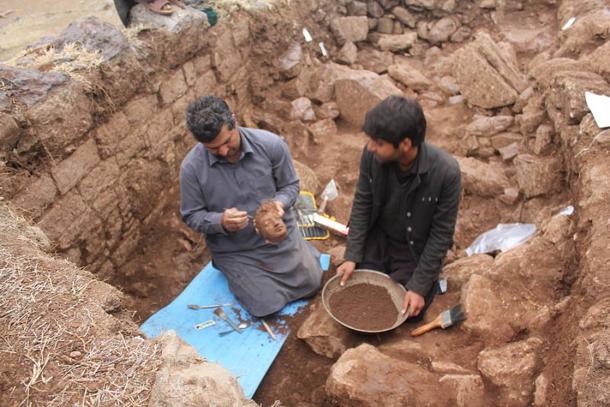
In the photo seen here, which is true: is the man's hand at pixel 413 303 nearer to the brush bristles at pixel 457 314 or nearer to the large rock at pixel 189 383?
the brush bristles at pixel 457 314

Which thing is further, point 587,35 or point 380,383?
point 587,35

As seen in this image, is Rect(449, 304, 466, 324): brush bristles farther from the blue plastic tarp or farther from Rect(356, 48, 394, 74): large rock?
Rect(356, 48, 394, 74): large rock

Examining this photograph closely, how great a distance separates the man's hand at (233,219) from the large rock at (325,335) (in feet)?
2.96

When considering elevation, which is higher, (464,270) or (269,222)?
(269,222)

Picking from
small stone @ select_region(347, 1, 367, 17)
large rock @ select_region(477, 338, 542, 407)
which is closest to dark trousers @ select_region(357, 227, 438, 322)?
large rock @ select_region(477, 338, 542, 407)

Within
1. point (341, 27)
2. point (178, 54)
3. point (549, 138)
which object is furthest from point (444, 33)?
point (178, 54)

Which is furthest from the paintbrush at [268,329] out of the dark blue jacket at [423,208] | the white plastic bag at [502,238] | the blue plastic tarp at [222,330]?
the white plastic bag at [502,238]

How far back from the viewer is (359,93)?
6.37 meters

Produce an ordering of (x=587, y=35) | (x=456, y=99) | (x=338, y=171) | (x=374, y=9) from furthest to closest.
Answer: (x=374, y=9)
(x=456, y=99)
(x=338, y=171)
(x=587, y=35)

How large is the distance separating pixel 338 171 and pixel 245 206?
8.00ft

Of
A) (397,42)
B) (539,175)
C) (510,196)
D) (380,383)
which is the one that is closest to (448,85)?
(397,42)

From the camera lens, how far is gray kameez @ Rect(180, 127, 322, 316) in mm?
3424

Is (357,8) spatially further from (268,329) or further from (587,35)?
(268,329)

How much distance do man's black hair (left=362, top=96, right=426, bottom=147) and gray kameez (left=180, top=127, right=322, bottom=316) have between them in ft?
3.88
